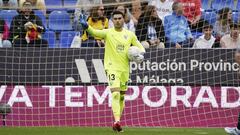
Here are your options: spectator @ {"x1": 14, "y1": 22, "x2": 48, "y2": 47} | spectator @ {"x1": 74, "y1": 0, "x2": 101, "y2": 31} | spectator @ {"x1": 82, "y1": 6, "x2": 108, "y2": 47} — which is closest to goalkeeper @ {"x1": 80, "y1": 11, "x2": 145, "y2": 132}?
spectator @ {"x1": 82, "y1": 6, "x2": 108, "y2": 47}

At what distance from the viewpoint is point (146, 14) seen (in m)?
16.9

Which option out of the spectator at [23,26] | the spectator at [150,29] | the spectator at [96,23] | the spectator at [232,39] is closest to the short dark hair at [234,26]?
the spectator at [232,39]

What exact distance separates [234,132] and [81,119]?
5.13m

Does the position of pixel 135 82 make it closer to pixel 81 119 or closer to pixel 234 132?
pixel 81 119

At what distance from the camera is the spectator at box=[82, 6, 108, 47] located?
16969mm

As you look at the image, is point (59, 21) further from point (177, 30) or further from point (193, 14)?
point (193, 14)

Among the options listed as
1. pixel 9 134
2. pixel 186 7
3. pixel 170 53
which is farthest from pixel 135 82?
pixel 9 134

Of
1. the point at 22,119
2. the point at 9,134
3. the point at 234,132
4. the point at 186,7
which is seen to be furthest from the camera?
the point at 186,7

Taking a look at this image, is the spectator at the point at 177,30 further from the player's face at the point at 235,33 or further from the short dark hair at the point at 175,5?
the player's face at the point at 235,33

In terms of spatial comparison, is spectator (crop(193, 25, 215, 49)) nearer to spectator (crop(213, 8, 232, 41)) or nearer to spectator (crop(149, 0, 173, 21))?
spectator (crop(213, 8, 232, 41))

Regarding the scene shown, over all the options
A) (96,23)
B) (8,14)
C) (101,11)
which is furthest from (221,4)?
(8,14)

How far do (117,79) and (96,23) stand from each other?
380cm

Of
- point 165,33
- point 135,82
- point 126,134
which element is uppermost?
point 165,33

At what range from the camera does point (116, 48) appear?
14.2 meters
